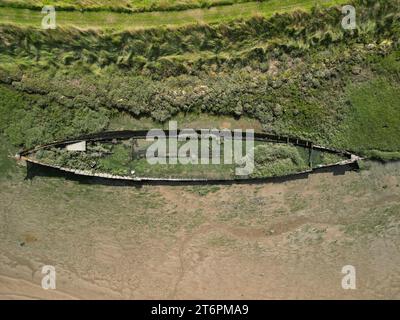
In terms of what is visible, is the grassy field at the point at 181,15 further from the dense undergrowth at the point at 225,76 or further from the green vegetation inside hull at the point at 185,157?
the green vegetation inside hull at the point at 185,157

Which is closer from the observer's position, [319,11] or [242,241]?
[319,11]

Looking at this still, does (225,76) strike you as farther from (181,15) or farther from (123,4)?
(123,4)

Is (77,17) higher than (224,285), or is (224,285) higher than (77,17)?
(77,17)

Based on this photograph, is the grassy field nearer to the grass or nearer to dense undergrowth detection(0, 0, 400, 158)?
dense undergrowth detection(0, 0, 400, 158)

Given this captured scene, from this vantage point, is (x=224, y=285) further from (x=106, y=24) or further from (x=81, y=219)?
(x=106, y=24)

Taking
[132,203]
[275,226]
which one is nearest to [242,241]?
[275,226]

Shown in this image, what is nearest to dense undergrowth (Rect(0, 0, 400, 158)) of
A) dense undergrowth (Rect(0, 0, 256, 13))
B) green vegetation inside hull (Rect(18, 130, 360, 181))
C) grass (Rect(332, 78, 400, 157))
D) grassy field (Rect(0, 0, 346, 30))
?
grass (Rect(332, 78, 400, 157))

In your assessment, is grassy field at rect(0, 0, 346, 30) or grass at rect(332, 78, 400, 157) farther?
grass at rect(332, 78, 400, 157)

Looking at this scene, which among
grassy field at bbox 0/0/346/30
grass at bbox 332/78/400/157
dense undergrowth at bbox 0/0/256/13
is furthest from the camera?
grass at bbox 332/78/400/157
